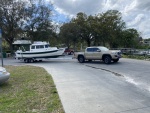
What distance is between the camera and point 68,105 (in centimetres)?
593

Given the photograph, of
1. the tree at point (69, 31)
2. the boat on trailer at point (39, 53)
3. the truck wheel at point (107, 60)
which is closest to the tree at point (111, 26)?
the tree at point (69, 31)

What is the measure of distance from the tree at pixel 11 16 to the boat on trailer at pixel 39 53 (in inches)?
531

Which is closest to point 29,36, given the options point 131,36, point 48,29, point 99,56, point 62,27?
point 48,29

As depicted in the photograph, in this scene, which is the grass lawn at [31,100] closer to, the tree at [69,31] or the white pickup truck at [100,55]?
the white pickup truck at [100,55]

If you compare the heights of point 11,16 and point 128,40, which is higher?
point 11,16

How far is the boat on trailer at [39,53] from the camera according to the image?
74.7 ft

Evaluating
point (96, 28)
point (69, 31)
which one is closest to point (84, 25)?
point (96, 28)

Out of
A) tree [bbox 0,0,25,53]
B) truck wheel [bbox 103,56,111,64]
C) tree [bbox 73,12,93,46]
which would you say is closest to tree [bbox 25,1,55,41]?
tree [bbox 0,0,25,53]

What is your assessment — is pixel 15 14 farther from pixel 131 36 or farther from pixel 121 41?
pixel 131 36

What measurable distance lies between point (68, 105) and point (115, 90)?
2.54 m

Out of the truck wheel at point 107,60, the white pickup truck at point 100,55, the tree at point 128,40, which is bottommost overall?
the truck wheel at point 107,60

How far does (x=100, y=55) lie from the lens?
63.8 feet

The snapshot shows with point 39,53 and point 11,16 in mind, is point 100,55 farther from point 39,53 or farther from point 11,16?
point 11,16

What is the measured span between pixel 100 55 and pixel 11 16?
73.9 ft
